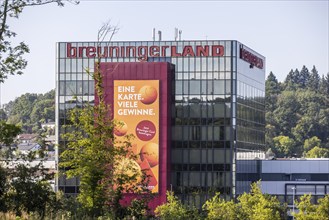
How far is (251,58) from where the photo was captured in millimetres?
157250

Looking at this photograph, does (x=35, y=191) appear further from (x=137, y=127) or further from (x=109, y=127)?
(x=137, y=127)

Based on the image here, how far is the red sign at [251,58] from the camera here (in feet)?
497

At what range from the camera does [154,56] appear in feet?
484

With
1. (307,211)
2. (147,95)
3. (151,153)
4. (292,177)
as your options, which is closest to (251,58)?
(292,177)

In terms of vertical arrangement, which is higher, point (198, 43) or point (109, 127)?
point (198, 43)

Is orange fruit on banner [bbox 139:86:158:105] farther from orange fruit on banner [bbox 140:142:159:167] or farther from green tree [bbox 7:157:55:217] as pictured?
green tree [bbox 7:157:55:217]

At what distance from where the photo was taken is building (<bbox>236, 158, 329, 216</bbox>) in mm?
159750

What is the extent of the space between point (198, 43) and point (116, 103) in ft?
39.7

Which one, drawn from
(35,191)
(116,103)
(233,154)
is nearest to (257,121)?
(233,154)

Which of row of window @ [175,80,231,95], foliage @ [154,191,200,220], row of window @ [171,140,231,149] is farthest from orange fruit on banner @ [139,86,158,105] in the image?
foliage @ [154,191,200,220]

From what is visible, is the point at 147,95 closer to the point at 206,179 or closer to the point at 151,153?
the point at 151,153

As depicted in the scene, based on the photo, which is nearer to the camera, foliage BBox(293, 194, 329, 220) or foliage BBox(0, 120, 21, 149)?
foliage BBox(0, 120, 21, 149)

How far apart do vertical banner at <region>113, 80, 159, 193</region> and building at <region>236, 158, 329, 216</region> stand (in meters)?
19.7

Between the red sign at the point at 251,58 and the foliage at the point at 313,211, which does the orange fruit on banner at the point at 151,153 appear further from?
the foliage at the point at 313,211
